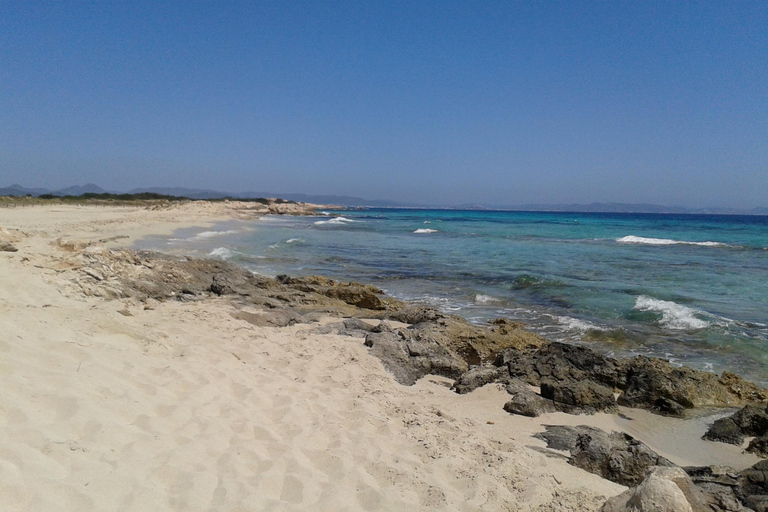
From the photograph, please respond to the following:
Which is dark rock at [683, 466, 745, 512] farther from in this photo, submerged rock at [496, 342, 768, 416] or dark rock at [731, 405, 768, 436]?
submerged rock at [496, 342, 768, 416]

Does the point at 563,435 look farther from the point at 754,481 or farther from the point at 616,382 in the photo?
the point at 616,382

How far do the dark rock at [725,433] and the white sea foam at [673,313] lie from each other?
4.67m

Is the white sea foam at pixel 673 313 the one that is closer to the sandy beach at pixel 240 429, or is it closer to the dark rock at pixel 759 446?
the sandy beach at pixel 240 429

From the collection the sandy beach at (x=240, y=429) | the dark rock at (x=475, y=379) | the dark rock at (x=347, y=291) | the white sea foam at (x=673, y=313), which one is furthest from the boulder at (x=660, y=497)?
the white sea foam at (x=673, y=313)

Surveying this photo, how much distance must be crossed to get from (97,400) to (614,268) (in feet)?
57.2

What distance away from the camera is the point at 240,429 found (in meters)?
A: 3.50

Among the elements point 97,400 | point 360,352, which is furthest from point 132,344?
point 360,352

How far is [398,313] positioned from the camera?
8320mm

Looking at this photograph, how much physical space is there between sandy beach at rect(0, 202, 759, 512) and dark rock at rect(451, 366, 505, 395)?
0.43ft

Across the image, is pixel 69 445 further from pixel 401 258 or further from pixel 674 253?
pixel 674 253

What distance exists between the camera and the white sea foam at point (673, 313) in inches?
352

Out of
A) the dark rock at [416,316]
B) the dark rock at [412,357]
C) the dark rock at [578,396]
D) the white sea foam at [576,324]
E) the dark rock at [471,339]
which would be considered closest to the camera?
the dark rock at [578,396]

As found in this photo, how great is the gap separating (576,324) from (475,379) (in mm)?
4343

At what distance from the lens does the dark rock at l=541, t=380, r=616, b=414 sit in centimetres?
510
